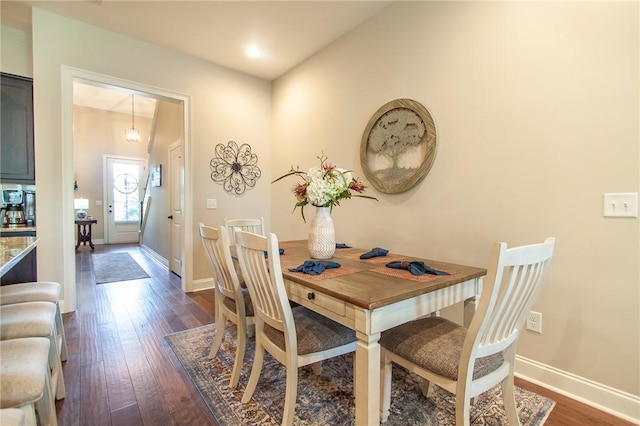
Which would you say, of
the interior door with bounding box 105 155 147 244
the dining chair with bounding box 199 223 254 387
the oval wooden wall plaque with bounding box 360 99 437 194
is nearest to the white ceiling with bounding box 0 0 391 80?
the oval wooden wall plaque with bounding box 360 99 437 194

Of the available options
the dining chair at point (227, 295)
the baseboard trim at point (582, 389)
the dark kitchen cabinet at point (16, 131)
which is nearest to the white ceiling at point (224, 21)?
the dark kitchen cabinet at point (16, 131)

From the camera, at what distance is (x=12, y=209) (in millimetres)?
3066

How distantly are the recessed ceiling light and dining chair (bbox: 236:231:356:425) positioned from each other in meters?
2.73

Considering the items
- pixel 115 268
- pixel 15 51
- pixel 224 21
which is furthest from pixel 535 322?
pixel 115 268

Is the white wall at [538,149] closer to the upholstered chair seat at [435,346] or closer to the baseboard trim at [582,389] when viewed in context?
the baseboard trim at [582,389]

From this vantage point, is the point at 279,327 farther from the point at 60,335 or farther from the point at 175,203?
the point at 175,203

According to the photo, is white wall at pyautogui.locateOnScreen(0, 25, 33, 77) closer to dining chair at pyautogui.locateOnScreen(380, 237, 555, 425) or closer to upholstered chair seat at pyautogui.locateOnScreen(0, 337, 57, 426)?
upholstered chair seat at pyautogui.locateOnScreen(0, 337, 57, 426)

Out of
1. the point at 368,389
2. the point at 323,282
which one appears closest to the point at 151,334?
the point at 323,282

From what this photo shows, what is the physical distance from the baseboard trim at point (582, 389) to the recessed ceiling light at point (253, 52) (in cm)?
374

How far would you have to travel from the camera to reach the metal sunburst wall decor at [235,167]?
12.6ft

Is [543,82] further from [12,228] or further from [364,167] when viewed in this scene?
[12,228]

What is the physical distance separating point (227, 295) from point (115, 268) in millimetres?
4014

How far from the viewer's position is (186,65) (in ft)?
11.7

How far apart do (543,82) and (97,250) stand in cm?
798
